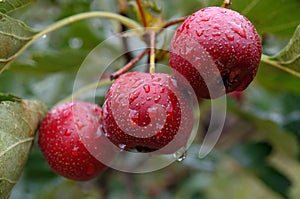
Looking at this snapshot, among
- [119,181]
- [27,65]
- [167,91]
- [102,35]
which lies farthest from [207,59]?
[119,181]

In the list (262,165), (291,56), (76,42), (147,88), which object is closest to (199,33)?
(147,88)

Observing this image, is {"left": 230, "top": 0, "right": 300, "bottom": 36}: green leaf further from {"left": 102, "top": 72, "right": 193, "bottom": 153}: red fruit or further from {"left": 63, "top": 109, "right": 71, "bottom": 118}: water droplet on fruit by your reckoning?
{"left": 63, "top": 109, "right": 71, "bottom": 118}: water droplet on fruit

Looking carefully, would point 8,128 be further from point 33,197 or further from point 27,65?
point 33,197

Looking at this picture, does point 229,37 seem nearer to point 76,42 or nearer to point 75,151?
point 75,151

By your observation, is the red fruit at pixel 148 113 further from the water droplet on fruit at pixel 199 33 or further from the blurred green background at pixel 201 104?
the blurred green background at pixel 201 104

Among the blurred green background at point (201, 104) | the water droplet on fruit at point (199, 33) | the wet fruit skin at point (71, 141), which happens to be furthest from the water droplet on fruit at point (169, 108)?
the blurred green background at point (201, 104)

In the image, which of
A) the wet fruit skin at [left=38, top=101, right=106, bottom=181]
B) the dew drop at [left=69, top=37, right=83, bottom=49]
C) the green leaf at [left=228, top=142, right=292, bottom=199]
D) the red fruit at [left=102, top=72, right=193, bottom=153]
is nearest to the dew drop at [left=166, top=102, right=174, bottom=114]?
the red fruit at [left=102, top=72, right=193, bottom=153]

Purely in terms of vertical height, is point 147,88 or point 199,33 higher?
point 199,33

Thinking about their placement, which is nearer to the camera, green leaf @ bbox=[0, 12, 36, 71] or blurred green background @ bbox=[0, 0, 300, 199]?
green leaf @ bbox=[0, 12, 36, 71]
